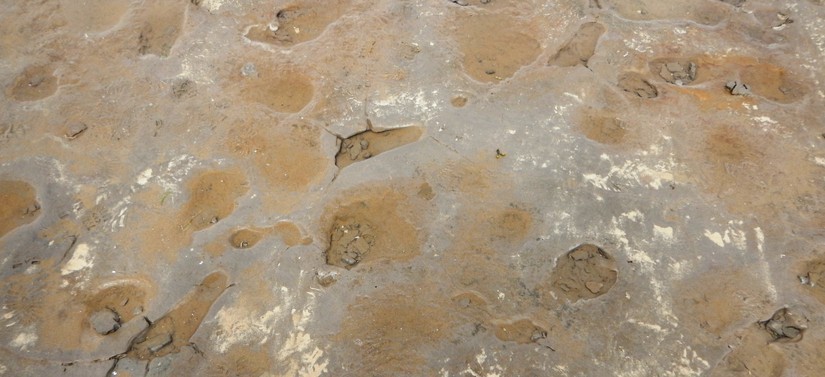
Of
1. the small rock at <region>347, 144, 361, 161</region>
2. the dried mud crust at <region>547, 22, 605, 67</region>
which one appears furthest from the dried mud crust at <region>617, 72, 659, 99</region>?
the small rock at <region>347, 144, 361, 161</region>

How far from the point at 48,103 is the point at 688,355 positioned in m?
5.27

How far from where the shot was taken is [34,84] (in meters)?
4.57

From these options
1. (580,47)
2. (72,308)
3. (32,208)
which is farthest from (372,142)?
(32,208)

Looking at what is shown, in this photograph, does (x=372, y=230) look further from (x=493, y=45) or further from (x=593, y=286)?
(x=493, y=45)

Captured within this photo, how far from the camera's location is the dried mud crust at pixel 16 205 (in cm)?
388

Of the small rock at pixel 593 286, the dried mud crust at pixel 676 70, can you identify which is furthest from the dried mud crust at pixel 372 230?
the dried mud crust at pixel 676 70

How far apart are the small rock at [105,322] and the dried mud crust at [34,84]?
219cm

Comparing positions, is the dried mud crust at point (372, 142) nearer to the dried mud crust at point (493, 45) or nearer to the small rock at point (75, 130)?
the dried mud crust at point (493, 45)

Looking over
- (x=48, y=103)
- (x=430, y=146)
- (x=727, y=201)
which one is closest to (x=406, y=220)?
(x=430, y=146)

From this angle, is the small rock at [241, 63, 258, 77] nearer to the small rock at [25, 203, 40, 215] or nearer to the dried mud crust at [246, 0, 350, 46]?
the dried mud crust at [246, 0, 350, 46]

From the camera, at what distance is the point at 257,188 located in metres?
3.94

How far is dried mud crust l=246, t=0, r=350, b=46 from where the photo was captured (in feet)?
15.9

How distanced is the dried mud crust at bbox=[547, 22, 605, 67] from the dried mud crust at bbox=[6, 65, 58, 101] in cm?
437

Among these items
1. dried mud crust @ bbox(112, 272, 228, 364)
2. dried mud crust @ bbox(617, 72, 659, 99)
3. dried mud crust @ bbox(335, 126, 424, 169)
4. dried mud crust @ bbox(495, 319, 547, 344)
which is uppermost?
dried mud crust @ bbox(617, 72, 659, 99)
